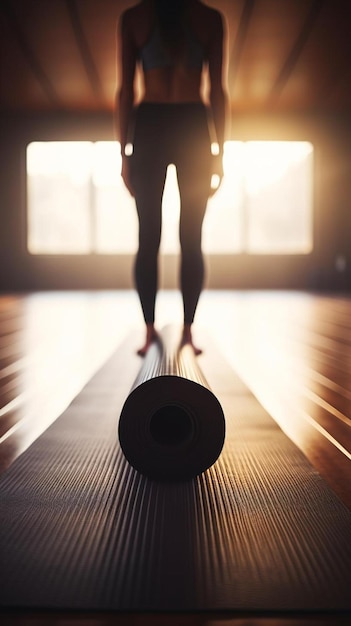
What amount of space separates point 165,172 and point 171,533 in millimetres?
1423

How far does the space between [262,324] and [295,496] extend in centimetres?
266

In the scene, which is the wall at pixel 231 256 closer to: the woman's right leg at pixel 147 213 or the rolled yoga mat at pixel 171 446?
the woman's right leg at pixel 147 213

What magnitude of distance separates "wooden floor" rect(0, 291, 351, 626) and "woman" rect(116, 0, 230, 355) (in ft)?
1.25

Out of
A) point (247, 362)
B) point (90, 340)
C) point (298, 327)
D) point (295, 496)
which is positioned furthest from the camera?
point (298, 327)

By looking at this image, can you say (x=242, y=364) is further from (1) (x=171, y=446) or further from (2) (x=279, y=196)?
(2) (x=279, y=196)

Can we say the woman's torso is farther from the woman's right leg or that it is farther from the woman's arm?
the woman's right leg

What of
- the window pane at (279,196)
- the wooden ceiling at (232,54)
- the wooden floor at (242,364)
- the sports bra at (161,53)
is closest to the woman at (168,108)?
the sports bra at (161,53)

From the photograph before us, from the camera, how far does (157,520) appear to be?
2.80 ft

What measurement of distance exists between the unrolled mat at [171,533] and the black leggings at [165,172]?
3.22ft

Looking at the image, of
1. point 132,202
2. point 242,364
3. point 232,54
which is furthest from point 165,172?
point 132,202

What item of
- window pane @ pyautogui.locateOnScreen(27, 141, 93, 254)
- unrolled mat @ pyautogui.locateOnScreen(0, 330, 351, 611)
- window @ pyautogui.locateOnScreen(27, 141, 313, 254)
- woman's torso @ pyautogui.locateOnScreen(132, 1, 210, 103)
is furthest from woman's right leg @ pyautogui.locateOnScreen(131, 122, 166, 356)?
window pane @ pyautogui.locateOnScreen(27, 141, 93, 254)

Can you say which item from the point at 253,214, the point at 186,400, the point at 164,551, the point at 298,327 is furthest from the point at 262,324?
the point at 253,214

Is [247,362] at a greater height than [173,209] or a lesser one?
lesser

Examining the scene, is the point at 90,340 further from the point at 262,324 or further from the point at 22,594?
the point at 22,594
